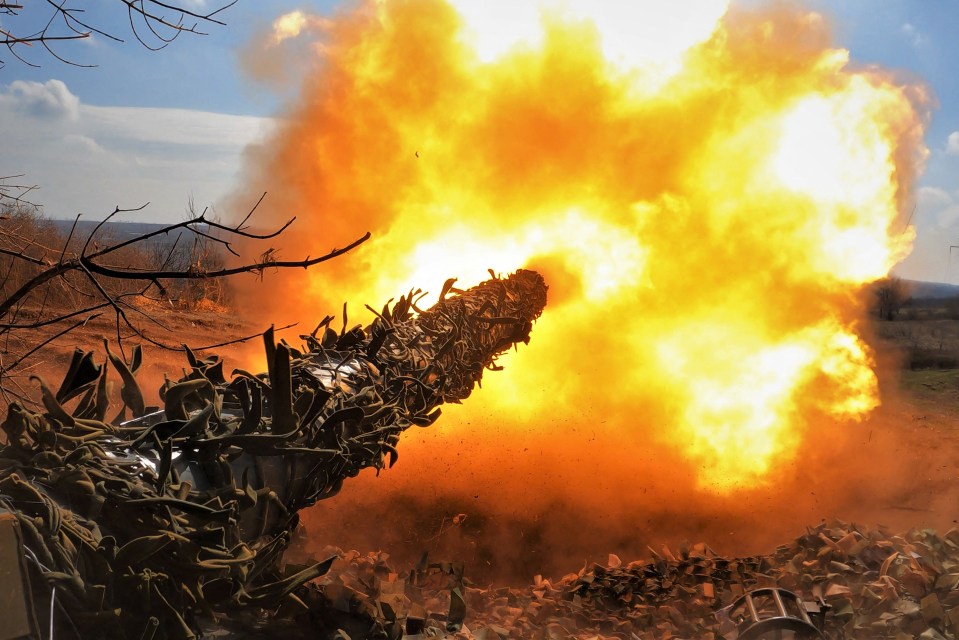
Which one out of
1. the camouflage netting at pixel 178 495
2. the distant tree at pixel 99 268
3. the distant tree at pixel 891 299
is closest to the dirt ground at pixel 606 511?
the distant tree at pixel 99 268

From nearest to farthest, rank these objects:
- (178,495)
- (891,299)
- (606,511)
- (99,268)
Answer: (178,495)
(99,268)
(606,511)
(891,299)

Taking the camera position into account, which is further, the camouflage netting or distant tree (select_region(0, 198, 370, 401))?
distant tree (select_region(0, 198, 370, 401))

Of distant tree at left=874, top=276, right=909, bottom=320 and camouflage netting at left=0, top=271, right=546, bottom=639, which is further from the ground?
distant tree at left=874, top=276, right=909, bottom=320

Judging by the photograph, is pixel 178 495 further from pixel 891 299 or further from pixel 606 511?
pixel 891 299

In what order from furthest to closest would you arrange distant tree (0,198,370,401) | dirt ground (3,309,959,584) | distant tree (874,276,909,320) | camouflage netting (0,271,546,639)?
distant tree (874,276,909,320) < dirt ground (3,309,959,584) < distant tree (0,198,370,401) < camouflage netting (0,271,546,639)

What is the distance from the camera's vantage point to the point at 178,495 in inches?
88.0

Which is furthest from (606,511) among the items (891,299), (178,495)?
(891,299)

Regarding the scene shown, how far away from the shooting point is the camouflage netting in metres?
1.89

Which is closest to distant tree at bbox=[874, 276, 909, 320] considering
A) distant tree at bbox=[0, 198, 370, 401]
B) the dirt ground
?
the dirt ground

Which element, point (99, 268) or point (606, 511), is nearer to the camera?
point (99, 268)

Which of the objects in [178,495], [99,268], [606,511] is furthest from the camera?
[606,511]

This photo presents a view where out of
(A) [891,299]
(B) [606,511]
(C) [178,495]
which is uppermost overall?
(A) [891,299]

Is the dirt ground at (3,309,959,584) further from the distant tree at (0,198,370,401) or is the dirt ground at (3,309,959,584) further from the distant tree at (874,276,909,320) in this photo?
the distant tree at (874,276,909,320)

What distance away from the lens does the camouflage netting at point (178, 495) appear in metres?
1.89
